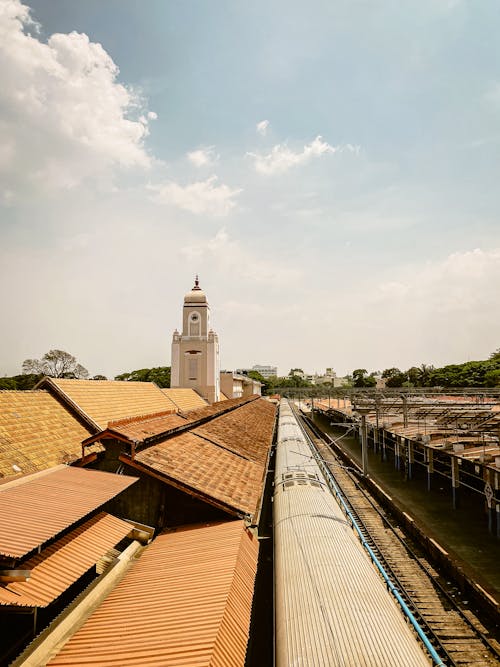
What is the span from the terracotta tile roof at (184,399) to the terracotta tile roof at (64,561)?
26419mm

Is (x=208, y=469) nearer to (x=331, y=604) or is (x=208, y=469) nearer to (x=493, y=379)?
(x=331, y=604)

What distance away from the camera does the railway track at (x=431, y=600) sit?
10109 millimetres

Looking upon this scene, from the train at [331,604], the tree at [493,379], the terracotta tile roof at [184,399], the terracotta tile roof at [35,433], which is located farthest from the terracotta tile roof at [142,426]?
the tree at [493,379]

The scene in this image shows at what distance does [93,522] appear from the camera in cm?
891

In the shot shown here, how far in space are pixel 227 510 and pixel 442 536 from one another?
12.3m

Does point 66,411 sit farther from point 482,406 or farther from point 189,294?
point 189,294

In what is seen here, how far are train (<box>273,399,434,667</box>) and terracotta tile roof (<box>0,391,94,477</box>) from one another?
921cm

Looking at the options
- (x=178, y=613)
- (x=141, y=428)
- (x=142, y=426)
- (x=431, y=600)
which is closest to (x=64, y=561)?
(x=178, y=613)

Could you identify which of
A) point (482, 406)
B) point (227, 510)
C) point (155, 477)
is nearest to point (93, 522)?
point (155, 477)

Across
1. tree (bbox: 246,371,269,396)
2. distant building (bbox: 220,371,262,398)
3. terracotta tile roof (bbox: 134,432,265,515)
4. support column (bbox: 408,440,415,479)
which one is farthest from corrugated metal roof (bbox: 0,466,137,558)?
tree (bbox: 246,371,269,396)

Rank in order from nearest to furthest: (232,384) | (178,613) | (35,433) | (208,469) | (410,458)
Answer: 1. (178,613)
2. (208,469)
3. (35,433)
4. (410,458)
5. (232,384)

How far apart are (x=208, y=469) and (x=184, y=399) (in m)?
28.6

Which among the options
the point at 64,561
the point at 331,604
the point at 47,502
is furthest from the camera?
the point at 47,502

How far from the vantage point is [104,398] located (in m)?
23.5
